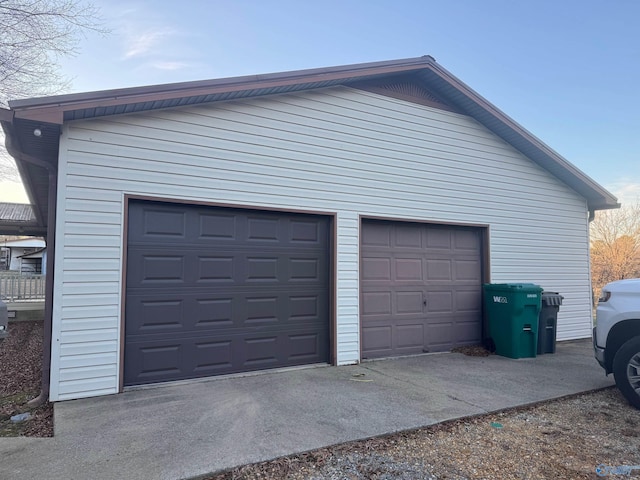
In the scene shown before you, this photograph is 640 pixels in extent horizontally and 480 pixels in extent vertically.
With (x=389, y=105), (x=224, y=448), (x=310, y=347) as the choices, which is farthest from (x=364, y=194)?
(x=224, y=448)

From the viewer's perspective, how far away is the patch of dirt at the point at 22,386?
3646 mm

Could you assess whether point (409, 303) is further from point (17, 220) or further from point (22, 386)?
point (17, 220)

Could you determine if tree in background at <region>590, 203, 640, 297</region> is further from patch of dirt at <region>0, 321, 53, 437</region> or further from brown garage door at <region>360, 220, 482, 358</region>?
patch of dirt at <region>0, 321, 53, 437</region>

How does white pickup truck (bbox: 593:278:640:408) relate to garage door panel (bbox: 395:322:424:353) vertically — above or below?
above

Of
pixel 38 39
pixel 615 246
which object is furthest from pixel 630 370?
pixel 615 246

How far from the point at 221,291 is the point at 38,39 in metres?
8.28

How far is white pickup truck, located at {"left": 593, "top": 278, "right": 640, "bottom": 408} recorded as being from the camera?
427 centimetres

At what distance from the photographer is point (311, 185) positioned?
6.01 meters

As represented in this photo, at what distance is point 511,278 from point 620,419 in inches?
165

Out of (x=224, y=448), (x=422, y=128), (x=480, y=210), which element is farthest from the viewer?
(x=480, y=210)

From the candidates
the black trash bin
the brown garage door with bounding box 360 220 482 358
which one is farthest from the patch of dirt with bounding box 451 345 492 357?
the black trash bin

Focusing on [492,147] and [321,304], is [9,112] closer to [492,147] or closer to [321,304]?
[321,304]

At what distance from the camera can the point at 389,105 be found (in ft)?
22.5

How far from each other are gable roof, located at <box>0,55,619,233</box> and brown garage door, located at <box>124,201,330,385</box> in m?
1.24
